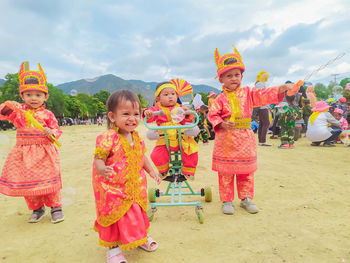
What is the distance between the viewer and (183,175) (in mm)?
3381

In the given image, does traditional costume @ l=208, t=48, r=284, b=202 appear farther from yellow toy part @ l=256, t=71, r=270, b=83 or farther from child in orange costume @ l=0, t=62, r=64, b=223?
yellow toy part @ l=256, t=71, r=270, b=83

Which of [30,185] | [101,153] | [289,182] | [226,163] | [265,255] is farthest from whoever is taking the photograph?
[289,182]

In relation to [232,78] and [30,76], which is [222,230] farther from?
[30,76]

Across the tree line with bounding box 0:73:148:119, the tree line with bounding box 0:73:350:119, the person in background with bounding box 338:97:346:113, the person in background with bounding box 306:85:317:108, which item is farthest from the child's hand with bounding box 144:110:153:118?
the tree line with bounding box 0:73:350:119

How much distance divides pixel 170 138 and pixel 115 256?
5.34 ft

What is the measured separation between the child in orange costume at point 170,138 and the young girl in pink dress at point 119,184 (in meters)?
1.05

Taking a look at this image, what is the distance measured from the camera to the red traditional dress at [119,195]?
2.13 metres

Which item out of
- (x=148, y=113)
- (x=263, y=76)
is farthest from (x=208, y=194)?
(x=263, y=76)

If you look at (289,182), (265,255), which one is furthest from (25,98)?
(289,182)

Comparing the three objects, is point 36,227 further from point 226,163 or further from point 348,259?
point 348,259

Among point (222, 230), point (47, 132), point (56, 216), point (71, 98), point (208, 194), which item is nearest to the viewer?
point (222, 230)

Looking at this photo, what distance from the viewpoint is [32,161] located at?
124 inches

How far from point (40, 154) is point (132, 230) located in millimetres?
1816

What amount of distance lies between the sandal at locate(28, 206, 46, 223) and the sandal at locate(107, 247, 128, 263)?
166 cm
